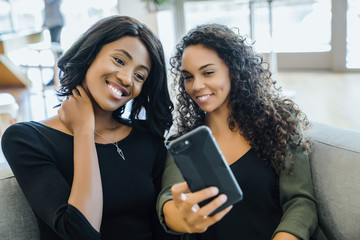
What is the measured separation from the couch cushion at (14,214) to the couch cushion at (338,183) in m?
0.90

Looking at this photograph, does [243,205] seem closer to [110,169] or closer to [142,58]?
[110,169]

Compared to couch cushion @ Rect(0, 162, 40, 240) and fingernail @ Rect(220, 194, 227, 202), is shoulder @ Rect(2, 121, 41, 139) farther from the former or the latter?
fingernail @ Rect(220, 194, 227, 202)

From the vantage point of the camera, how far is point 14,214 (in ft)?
4.14

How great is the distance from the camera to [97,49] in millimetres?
1313

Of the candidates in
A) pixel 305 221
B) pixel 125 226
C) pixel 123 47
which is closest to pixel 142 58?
pixel 123 47

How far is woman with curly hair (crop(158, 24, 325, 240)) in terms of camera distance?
1.29 meters

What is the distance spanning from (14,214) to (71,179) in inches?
8.0

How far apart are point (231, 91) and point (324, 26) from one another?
4946mm

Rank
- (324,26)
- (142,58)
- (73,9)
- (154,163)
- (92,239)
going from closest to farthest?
1. (92,239)
2. (142,58)
3. (154,163)
4. (324,26)
5. (73,9)

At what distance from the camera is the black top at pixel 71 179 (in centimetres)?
113

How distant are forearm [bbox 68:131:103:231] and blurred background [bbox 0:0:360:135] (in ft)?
10.9

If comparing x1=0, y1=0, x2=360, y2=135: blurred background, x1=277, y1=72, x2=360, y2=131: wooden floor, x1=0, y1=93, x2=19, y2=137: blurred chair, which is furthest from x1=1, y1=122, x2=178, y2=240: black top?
x1=0, y1=0, x2=360, y2=135: blurred background

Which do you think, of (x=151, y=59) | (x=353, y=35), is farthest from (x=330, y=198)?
(x=353, y=35)

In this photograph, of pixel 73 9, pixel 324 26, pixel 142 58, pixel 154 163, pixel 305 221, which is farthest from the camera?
pixel 73 9
